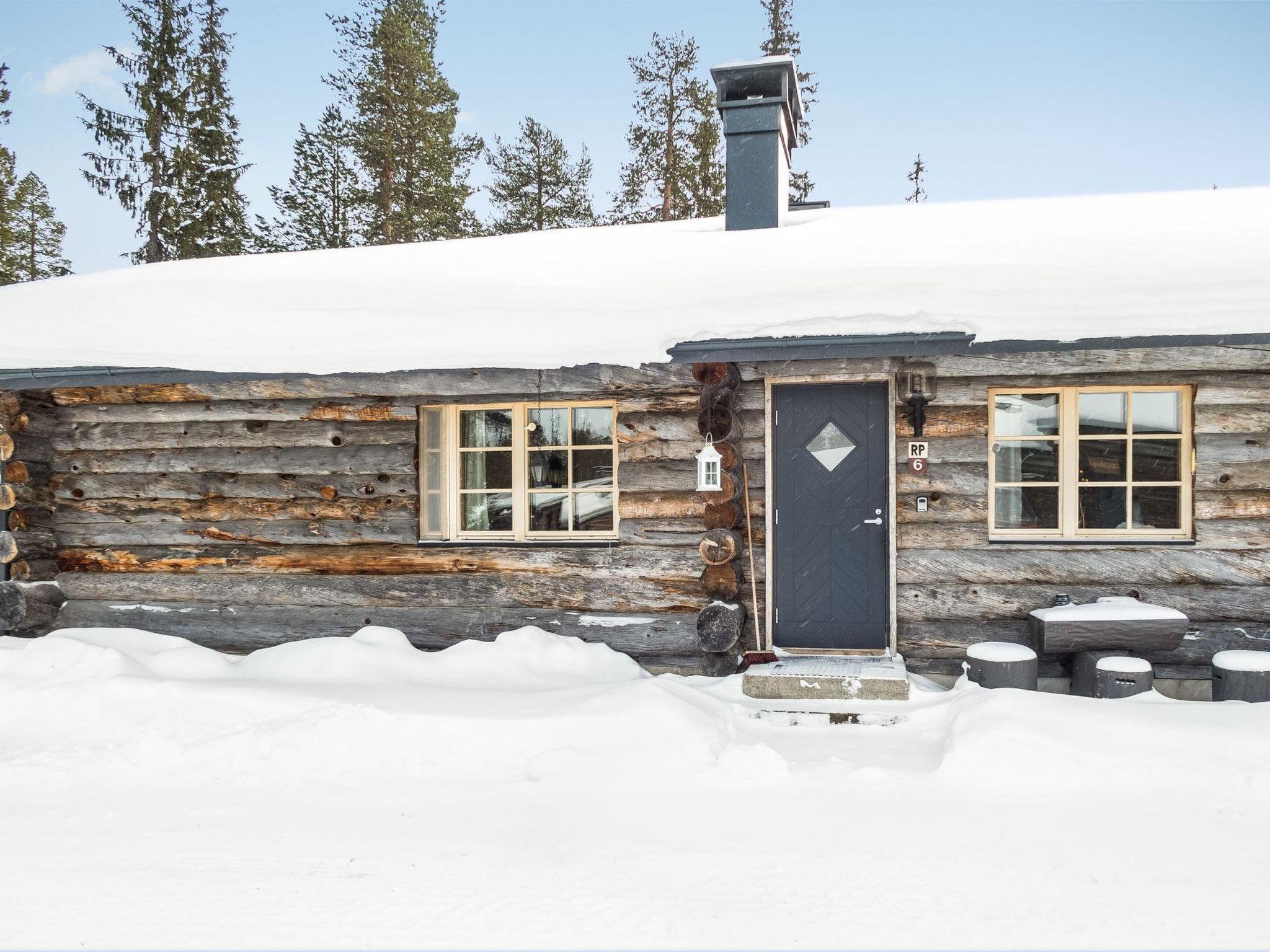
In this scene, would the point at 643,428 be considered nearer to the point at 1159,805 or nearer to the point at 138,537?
the point at 1159,805

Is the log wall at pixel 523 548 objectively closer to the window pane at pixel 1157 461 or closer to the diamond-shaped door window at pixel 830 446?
the window pane at pixel 1157 461

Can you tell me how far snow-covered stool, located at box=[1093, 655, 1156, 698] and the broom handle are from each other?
2285mm

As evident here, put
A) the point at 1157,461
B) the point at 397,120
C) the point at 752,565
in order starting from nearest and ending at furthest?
the point at 1157,461, the point at 752,565, the point at 397,120

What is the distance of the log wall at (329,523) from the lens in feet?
20.0

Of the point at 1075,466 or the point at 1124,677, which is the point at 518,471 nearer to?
the point at 1075,466

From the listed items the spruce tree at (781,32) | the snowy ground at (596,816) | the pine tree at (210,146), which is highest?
the spruce tree at (781,32)

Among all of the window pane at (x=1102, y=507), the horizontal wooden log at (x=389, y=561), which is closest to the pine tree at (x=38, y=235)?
the horizontal wooden log at (x=389, y=561)

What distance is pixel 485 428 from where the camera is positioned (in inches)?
261

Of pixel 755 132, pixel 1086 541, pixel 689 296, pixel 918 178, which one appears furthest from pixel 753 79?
pixel 918 178

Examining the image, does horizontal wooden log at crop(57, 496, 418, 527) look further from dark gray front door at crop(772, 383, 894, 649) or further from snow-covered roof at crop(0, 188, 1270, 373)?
dark gray front door at crop(772, 383, 894, 649)

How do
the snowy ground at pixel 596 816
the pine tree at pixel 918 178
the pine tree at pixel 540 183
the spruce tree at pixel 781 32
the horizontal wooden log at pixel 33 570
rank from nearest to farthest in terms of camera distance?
the snowy ground at pixel 596 816
the horizontal wooden log at pixel 33 570
the spruce tree at pixel 781 32
the pine tree at pixel 540 183
the pine tree at pixel 918 178

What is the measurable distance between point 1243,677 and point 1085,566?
1.11 meters

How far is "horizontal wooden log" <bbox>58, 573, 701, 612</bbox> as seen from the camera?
6.13 meters

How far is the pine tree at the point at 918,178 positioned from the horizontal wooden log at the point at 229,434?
2301 centimetres
